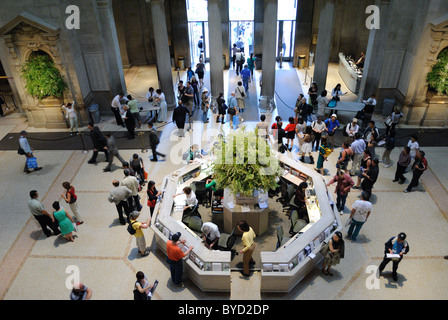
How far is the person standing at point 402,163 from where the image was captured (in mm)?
10767

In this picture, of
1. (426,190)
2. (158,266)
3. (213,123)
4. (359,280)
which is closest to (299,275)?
(359,280)

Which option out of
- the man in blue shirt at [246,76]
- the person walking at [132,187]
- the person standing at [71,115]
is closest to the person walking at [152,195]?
the person walking at [132,187]

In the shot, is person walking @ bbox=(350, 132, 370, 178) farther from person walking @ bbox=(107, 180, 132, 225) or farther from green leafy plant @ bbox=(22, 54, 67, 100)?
green leafy plant @ bbox=(22, 54, 67, 100)

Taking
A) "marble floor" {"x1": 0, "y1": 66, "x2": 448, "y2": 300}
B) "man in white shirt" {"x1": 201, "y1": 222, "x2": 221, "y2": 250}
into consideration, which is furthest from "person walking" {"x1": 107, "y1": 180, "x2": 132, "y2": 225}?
"man in white shirt" {"x1": 201, "y1": 222, "x2": 221, "y2": 250}

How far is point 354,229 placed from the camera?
31.0 feet

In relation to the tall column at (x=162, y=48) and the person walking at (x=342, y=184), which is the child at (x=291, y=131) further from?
the tall column at (x=162, y=48)

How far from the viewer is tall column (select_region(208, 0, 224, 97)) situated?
1460 centimetres

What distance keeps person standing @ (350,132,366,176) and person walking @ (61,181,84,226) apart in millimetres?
7798

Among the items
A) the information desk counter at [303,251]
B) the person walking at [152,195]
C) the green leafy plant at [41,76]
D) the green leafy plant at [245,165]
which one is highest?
the green leafy plant at [41,76]

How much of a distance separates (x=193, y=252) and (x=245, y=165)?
2.20 metres

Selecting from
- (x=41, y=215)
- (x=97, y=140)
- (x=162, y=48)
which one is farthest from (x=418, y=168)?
Answer: (x=162, y=48)

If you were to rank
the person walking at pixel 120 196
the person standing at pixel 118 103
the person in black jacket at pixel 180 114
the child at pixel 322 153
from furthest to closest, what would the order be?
the person standing at pixel 118 103, the person in black jacket at pixel 180 114, the child at pixel 322 153, the person walking at pixel 120 196

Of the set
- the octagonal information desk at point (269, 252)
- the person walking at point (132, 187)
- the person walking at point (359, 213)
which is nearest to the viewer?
the octagonal information desk at point (269, 252)

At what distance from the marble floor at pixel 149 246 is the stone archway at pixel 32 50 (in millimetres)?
2878
